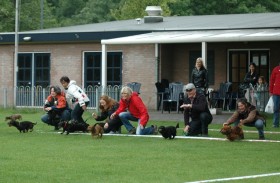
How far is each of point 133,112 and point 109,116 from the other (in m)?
0.95

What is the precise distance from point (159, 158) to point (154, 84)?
20518 millimetres

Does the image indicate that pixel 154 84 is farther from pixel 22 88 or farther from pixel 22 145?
pixel 22 145

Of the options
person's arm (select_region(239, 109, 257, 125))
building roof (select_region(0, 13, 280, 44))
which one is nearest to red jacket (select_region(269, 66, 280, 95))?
person's arm (select_region(239, 109, 257, 125))

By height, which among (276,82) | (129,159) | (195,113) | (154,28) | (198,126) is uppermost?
(154,28)

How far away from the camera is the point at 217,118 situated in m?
30.9

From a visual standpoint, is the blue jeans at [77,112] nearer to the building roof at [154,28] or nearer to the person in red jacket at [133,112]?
the person in red jacket at [133,112]

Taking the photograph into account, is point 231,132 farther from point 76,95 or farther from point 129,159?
point 76,95

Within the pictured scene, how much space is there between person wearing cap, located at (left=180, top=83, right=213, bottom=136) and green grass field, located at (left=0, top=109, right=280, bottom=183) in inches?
23.1

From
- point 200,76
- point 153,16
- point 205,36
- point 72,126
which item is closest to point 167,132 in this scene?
point 72,126

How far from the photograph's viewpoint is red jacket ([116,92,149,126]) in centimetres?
2303

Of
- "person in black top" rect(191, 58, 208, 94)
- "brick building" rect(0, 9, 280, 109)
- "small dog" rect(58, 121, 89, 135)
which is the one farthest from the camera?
"brick building" rect(0, 9, 280, 109)

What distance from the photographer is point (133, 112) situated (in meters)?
23.2

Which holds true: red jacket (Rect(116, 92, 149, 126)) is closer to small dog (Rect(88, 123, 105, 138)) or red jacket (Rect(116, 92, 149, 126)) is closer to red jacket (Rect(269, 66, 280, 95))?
small dog (Rect(88, 123, 105, 138))

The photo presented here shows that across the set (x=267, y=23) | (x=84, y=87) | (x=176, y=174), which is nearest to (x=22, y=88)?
(x=84, y=87)
